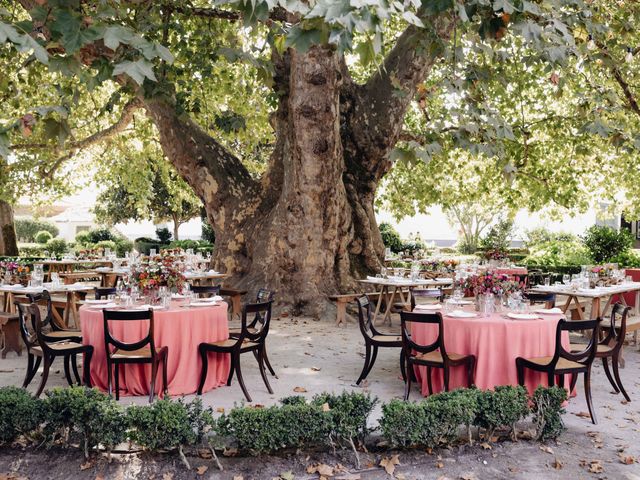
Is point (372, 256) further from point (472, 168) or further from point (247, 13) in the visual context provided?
point (247, 13)

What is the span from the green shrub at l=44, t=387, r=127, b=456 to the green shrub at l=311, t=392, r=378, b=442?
1512 millimetres

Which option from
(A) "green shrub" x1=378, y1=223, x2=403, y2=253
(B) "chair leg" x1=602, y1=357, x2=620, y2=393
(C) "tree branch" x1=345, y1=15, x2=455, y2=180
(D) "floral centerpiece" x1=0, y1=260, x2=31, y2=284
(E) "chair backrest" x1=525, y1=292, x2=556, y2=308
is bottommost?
(B) "chair leg" x1=602, y1=357, x2=620, y2=393

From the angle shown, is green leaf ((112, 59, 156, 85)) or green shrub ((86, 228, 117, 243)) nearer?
green leaf ((112, 59, 156, 85))

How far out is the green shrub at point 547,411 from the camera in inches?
211

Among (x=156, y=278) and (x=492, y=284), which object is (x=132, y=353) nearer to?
(x=156, y=278)

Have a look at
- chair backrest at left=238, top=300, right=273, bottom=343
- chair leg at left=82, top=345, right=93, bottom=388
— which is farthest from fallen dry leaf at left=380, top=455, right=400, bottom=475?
chair leg at left=82, top=345, right=93, bottom=388

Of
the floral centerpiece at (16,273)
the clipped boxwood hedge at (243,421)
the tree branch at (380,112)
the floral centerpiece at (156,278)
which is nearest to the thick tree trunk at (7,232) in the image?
the floral centerpiece at (16,273)

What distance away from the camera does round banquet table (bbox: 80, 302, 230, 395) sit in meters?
6.80

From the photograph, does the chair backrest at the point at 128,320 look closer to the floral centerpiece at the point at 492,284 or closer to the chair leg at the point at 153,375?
the chair leg at the point at 153,375

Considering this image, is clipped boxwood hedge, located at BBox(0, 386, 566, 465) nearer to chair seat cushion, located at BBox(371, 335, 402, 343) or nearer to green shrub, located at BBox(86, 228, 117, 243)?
chair seat cushion, located at BBox(371, 335, 402, 343)

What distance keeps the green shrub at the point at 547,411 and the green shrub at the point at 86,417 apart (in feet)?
10.8

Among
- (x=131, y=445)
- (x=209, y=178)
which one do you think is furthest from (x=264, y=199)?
(x=131, y=445)

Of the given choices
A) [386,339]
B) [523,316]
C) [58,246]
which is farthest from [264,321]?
[58,246]

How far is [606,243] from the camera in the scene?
19.1m
